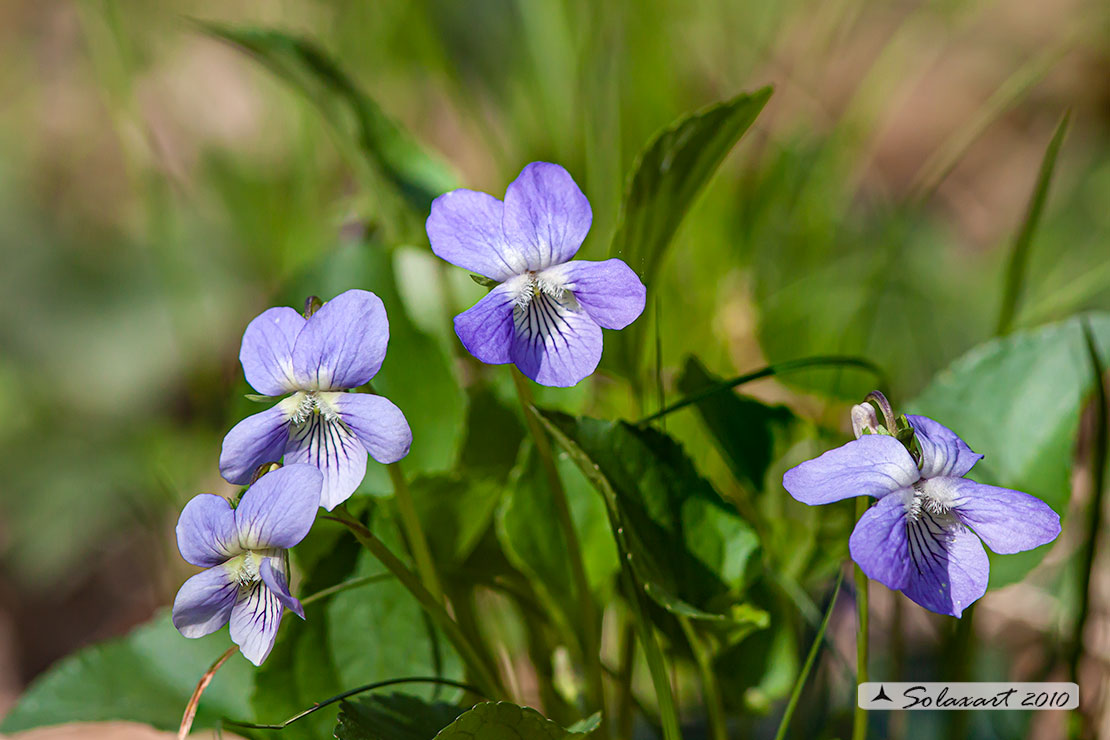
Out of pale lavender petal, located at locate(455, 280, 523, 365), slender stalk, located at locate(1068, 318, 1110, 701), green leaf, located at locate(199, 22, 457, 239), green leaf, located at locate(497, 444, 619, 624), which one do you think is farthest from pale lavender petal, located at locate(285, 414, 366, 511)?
slender stalk, located at locate(1068, 318, 1110, 701)

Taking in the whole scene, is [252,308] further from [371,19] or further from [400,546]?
[400,546]

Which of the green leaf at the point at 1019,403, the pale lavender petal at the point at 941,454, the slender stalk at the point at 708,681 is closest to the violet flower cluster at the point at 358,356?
the pale lavender petal at the point at 941,454

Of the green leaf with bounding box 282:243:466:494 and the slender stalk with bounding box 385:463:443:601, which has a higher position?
the green leaf with bounding box 282:243:466:494

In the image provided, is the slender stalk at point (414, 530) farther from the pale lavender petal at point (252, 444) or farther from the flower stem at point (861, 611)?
the flower stem at point (861, 611)

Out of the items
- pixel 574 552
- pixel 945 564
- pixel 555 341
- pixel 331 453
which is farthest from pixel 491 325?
pixel 945 564

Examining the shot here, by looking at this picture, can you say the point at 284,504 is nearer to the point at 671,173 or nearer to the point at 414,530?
the point at 414,530

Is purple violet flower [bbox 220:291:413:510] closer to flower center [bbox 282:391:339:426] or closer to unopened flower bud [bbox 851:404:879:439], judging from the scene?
flower center [bbox 282:391:339:426]
